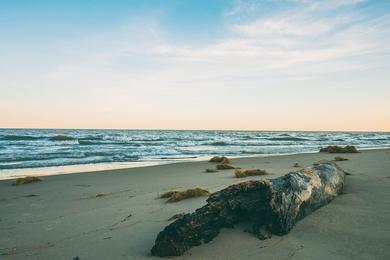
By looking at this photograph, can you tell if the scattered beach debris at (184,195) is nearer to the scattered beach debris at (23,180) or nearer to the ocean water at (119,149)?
the scattered beach debris at (23,180)

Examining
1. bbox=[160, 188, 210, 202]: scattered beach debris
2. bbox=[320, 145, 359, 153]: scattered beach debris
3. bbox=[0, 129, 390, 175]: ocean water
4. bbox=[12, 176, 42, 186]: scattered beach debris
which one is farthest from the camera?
bbox=[320, 145, 359, 153]: scattered beach debris

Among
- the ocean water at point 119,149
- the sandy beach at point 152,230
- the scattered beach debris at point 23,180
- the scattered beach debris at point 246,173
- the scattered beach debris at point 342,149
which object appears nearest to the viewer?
the sandy beach at point 152,230

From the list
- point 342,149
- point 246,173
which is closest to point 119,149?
point 342,149

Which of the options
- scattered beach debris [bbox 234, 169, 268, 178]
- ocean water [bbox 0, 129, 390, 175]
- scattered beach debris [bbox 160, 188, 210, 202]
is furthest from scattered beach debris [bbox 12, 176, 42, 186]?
scattered beach debris [bbox 234, 169, 268, 178]

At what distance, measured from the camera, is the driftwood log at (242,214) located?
145 inches

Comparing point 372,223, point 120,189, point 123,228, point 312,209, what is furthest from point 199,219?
point 120,189

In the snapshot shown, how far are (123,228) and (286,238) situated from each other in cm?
218

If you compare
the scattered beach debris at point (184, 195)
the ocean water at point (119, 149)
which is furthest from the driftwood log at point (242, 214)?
the ocean water at point (119, 149)

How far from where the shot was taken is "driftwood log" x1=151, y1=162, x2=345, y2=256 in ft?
12.1

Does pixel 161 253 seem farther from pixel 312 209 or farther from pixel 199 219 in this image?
pixel 312 209

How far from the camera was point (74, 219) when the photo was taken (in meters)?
5.43

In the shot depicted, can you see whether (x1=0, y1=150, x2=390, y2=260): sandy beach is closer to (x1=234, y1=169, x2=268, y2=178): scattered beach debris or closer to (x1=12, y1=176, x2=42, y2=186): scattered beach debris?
(x1=234, y1=169, x2=268, y2=178): scattered beach debris

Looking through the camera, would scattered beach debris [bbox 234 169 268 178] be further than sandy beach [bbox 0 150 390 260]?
Yes

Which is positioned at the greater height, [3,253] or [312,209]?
[312,209]
